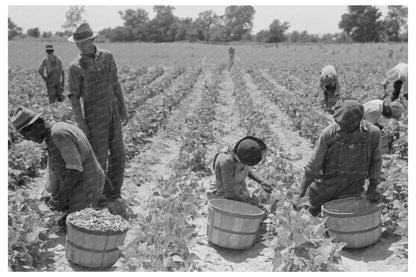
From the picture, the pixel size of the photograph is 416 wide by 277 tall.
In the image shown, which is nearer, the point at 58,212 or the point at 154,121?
the point at 58,212

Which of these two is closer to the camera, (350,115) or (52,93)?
(350,115)

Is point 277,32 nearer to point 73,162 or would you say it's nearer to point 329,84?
point 329,84

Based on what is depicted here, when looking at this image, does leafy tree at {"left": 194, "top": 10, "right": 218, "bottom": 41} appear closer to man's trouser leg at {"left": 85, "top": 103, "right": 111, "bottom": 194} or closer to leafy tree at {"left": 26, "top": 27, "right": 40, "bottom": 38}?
leafy tree at {"left": 26, "top": 27, "right": 40, "bottom": 38}

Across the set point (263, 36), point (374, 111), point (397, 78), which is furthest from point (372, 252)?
point (263, 36)

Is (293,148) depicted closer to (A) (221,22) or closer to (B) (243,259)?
(B) (243,259)

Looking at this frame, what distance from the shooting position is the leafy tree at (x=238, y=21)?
44531 millimetres

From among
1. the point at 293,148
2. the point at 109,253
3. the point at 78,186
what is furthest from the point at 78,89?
the point at 293,148

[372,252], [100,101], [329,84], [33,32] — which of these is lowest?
[372,252]

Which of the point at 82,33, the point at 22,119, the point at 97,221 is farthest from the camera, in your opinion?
the point at 82,33

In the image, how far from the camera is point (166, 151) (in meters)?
8.30

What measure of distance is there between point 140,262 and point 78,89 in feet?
6.98

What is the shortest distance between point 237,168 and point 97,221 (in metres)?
1.38

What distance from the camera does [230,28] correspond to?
47.8 metres

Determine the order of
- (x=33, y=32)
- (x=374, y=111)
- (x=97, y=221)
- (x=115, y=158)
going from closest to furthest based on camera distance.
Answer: (x=97, y=221) → (x=115, y=158) → (x=374, y=111) → (x=33, y=32)
